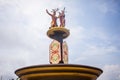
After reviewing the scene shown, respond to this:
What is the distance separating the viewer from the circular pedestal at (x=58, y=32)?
84.4 ft

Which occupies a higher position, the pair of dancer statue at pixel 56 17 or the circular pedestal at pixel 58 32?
the pair of dancer statue at pixel 56 17

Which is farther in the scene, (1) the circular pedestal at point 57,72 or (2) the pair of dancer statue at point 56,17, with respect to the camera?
(2) the pair of dancer statue at point 56,17

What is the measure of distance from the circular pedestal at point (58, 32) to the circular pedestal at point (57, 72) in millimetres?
6300

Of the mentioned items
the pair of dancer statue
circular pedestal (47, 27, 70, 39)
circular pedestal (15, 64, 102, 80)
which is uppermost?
the pair of dancer statue

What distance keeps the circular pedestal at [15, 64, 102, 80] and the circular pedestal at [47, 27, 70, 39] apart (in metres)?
6.30

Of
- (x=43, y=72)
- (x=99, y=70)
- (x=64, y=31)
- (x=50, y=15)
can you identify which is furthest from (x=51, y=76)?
(x=50, y=15)

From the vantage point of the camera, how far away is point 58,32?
85.6ft

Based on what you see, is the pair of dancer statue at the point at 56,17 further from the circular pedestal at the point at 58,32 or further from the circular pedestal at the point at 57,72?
the circular pedestal at the point at 57,72

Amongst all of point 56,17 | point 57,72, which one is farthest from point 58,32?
point 57,72

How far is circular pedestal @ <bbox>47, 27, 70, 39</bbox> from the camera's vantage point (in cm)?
2572

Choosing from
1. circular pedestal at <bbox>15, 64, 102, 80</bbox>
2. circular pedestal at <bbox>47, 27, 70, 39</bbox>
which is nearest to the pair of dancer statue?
circular pedestal at <bbox>47, 27, 70, 39</bbox>

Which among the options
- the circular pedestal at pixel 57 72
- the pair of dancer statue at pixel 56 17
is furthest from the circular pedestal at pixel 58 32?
the circular pedestal at pixel 57 72

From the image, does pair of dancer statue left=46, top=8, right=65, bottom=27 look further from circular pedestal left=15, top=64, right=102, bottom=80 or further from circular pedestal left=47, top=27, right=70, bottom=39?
circular pedestal left=15, top=64, right=102, bottom=80

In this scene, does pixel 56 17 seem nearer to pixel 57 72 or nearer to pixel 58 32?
pixel 58 32
